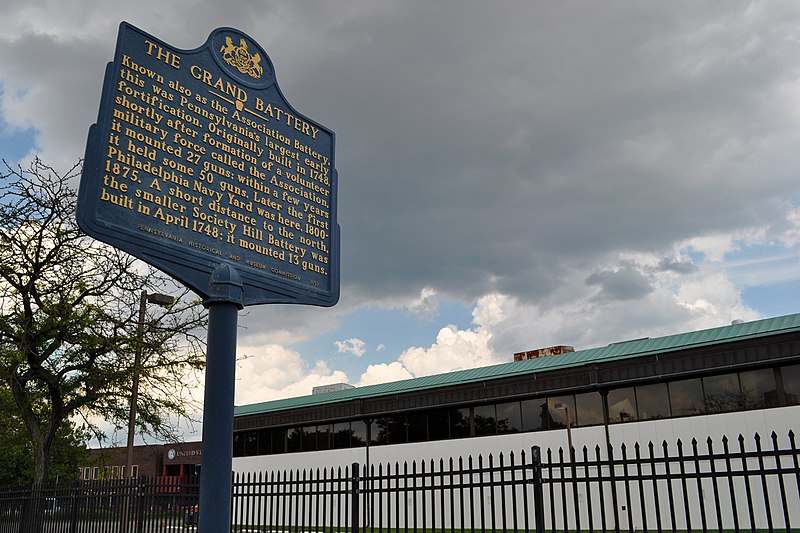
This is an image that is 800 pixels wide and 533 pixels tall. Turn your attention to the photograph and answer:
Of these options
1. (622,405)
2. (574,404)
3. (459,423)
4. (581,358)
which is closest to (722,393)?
(622,405)

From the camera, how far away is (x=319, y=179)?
29.9ft

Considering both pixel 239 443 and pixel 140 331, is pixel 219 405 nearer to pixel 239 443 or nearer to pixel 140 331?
pixel 140 331

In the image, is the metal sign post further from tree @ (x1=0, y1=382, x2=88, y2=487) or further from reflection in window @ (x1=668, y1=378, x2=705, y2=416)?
tree @ (x1=0, y1=382, x2=88, y2=487)

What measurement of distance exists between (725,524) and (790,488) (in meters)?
2.70

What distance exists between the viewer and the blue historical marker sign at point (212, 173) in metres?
6.97

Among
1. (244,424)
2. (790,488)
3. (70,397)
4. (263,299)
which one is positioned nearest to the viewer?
(263,299)

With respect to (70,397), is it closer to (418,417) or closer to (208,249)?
(208,249)

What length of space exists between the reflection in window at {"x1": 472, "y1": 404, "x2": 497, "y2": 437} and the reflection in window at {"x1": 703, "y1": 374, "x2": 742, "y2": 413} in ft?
33.0

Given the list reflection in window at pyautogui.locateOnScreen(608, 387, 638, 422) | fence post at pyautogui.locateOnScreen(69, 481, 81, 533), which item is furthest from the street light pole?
reflection in window at pyautogui.locateOnScreen(608, 387, 638, 422)

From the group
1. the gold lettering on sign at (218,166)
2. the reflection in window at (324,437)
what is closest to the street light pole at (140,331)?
the gold lettering on sign at (218,166)

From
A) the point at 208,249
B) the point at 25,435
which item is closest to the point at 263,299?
the point at 208,249

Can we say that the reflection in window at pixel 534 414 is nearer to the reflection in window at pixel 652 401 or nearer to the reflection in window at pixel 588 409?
the reflection in window at pixel 588 409

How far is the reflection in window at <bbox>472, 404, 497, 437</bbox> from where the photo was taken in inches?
1340

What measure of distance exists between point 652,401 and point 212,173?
25543 millimetres
